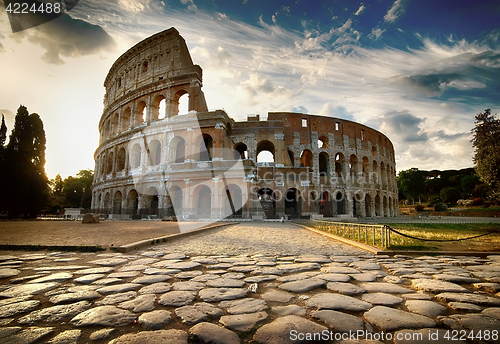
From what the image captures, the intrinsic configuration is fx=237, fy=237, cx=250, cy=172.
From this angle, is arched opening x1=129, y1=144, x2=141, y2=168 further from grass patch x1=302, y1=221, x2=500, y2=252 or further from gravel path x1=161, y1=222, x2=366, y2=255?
grass patch x1=302, y1=221, x2=500, y2=252

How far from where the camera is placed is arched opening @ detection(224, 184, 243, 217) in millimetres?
21031

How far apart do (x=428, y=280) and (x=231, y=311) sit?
2.42 metres

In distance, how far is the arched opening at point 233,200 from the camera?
21031mm

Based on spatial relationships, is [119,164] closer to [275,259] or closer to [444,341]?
[275,259]

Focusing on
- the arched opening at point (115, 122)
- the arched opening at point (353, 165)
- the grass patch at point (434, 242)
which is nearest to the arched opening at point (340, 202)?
the arched opening at point (353, 165)

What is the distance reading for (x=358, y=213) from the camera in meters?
28.3

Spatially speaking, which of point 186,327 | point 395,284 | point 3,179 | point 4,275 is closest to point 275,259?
point 395,284

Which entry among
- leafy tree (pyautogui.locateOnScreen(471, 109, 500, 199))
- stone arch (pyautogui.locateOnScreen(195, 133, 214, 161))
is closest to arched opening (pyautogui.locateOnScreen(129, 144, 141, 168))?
stone arch (pyautogui.locateOnScreen(195, 133, 214, 161))

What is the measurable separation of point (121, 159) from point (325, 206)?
2372cm

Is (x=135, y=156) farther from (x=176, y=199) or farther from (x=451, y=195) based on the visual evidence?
(x=451, y=195)

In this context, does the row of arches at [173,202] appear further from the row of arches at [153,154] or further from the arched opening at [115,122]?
the arched opening at [115,122]

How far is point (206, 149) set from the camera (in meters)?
24.8

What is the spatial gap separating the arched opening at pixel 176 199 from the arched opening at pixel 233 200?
417cm

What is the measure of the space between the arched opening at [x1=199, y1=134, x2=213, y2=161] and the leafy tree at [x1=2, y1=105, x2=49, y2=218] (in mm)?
15079
